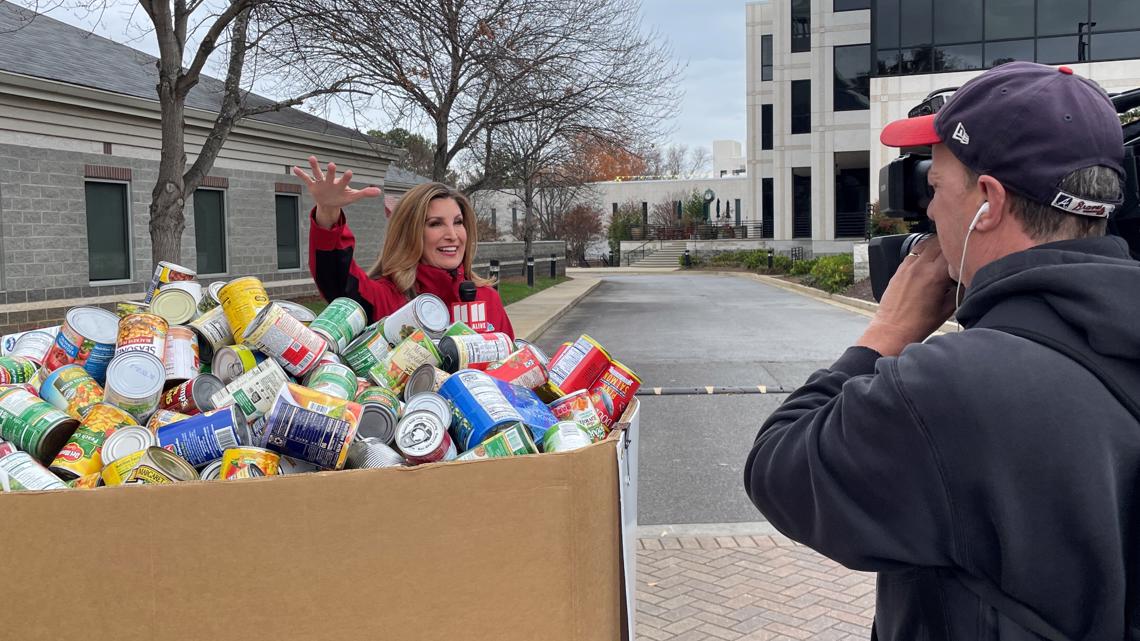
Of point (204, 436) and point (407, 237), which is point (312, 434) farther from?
point (407, 237)

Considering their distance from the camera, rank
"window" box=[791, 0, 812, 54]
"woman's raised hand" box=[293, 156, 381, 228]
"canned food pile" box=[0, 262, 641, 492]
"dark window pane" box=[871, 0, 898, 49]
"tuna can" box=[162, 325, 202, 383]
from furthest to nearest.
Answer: "window" box=[791, 0, 812, 54] → "dark window pane" box=[871, 0, 898, 49] → "woman's raised hand" box=[293, 156, 381, 228] → "tuna can" box=[162, 325, 202, 383] → "canned food pile" box=[0, 262, 641, 492]

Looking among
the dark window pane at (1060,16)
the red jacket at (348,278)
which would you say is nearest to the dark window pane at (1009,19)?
the dark window pane at (1060,16)

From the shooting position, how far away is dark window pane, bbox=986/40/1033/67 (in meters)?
30.9

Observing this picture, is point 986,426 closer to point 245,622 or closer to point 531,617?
point 531,617

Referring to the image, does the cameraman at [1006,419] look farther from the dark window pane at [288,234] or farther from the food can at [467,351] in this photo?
the dark window pane at [288,234]

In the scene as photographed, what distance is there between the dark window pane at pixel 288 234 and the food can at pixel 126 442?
19.2 m

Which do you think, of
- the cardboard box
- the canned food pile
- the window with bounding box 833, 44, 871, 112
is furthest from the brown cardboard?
the window with bounding box 833, 44, 871, 112

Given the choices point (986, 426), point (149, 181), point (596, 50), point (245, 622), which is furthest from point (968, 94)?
Answer: point (596, 50)

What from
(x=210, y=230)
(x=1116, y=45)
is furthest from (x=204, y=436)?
(x=1116, y=45)

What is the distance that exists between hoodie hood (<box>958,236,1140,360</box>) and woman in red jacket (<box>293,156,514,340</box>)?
2522 mm

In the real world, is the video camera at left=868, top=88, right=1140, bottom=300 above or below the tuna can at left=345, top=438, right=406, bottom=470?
above

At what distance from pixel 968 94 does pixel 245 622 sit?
59.3 inches

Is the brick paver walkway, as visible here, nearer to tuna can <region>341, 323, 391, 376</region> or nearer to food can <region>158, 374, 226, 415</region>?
tuna can <region>341, 323, 391, 376</region>

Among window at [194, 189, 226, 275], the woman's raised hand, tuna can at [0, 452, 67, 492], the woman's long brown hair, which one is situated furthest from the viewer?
window at [194, 189, 226, 275]
